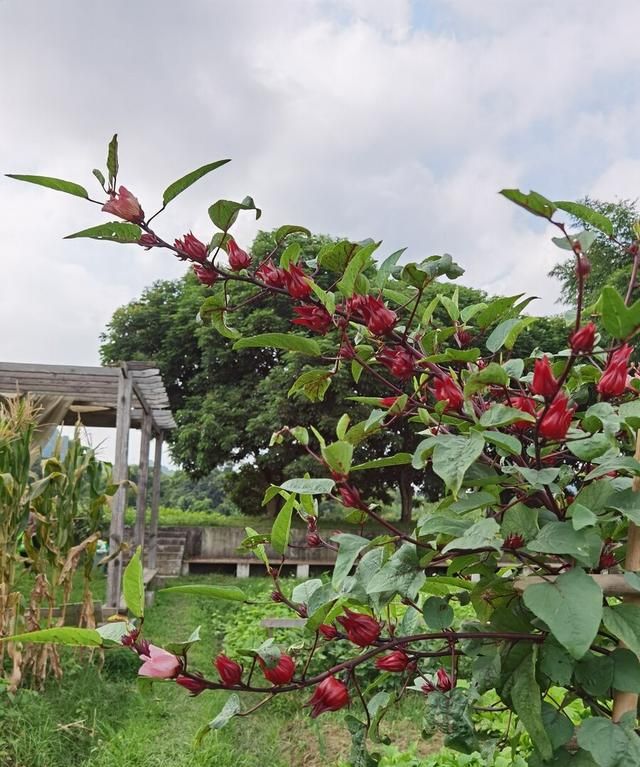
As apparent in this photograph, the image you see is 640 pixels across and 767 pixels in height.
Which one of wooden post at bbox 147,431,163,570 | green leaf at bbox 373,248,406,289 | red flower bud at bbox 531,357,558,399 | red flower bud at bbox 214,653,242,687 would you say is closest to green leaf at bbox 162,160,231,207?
green leaf at bbox 373,248,406,289

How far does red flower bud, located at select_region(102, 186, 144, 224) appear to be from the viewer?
2.52 ft

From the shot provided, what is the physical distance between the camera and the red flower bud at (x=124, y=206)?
77 centimetres

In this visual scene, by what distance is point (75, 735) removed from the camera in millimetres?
3293

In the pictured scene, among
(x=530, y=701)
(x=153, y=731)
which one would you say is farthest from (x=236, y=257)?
(x=153, y=731)

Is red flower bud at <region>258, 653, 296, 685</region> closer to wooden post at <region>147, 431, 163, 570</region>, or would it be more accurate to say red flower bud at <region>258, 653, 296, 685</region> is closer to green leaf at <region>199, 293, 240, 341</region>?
green leaf at <region>199, 293, 240, 341</region>

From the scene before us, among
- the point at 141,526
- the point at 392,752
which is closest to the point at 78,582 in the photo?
the point at 141,526

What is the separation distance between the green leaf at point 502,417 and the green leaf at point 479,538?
9 centimetres

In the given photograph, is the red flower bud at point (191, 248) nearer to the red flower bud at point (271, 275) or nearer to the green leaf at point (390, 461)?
the red flower bud at point (271, 275)

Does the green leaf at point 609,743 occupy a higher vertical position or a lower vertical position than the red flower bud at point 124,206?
lower

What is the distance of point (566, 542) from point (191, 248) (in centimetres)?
51

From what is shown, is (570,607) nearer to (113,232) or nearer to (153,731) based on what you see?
(113,232)

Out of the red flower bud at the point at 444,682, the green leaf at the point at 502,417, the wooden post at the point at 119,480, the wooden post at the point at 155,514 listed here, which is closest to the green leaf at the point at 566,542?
the green leaf at the point at 502,417

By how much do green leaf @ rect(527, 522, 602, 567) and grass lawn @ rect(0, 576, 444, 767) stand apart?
7.46 ft

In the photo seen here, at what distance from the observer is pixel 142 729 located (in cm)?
→ 342
